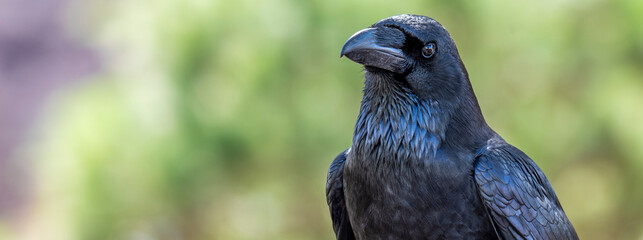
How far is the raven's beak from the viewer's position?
2719mm

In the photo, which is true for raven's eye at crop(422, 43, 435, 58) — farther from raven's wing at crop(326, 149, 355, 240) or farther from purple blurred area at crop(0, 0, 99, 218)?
purple blurred area at crop(0, 0, 99, 218)

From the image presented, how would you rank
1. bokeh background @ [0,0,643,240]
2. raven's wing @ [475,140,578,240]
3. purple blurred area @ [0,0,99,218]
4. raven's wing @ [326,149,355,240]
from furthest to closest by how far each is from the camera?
1. purple blurred area @ [0,0,99,218]
2. bokeh background @ [0,0,643,240]
3. raven's wing @ [326,149,355,240]
4. raven's wing @ [475,140,578,240]

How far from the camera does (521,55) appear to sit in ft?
21.7

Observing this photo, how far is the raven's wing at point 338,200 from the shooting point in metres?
3.32

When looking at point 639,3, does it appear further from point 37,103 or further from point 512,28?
point 37,103

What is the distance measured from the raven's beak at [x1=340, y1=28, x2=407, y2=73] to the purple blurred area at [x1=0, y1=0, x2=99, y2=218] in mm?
7669

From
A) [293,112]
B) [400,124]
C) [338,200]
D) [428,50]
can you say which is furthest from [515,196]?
[293,112]

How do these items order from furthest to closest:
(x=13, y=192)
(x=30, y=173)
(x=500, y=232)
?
(x=13, y=192)
(x=30, y=173)
(x=500, y=232)

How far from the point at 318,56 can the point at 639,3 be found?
292 centimetres

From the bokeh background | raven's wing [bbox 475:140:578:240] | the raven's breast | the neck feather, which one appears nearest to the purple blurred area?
the bokeh background

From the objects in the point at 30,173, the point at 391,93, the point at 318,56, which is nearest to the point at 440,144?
the point at 391,93

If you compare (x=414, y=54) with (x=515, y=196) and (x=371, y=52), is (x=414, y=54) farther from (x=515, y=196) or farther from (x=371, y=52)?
(x=515, y=196)

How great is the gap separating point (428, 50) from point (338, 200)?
87cm

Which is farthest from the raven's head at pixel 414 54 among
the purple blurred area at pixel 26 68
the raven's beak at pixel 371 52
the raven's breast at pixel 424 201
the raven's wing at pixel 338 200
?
the purple blurred area at pixel 26 68
